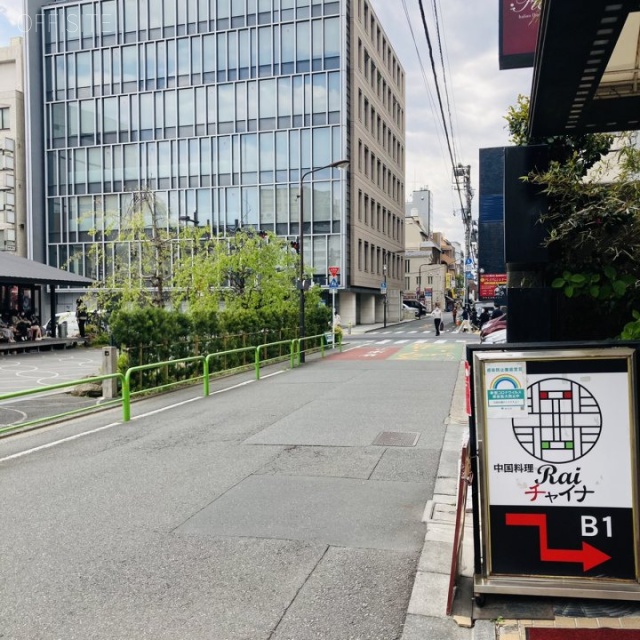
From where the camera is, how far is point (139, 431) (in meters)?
10.1

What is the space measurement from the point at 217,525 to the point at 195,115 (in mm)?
49559

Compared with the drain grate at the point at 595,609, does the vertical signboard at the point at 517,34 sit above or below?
above

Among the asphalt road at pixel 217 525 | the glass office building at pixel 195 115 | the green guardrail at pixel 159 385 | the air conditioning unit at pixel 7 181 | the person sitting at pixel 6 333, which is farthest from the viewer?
the air conditioning unit at pixel 7 181

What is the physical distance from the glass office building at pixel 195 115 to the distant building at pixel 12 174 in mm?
1506

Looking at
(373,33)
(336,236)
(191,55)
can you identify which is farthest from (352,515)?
(373,33)

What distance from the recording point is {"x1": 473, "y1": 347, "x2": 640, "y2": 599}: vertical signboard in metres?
3.70

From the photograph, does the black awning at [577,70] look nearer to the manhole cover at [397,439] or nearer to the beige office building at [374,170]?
the manhole cover at [397,439]

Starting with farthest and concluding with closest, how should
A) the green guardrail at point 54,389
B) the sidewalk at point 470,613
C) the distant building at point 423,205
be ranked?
the distant building at point 423,205, the green guardrail at point 54,389, the sidewalk at point 470,613

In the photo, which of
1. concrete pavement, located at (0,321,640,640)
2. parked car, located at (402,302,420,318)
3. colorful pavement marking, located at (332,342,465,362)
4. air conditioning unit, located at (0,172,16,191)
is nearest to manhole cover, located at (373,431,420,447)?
concrete pavement, located at (0,321,640,640)

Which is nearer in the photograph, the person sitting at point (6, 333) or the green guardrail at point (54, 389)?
the green guardrail at point (54, 389)

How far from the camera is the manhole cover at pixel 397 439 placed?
8.64 metres

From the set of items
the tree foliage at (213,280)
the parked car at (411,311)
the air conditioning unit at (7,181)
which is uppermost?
the air conditioning unit at (7,181)

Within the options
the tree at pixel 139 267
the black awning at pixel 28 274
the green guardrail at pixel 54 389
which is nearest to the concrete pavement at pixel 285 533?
the green guardrail at pixel 54 389

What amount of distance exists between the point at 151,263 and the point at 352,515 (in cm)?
2002
